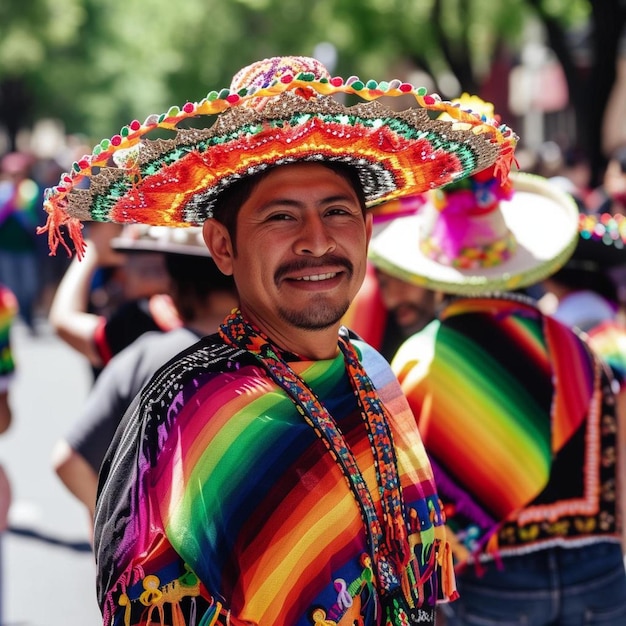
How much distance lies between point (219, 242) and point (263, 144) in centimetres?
34

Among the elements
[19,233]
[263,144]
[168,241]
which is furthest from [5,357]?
[19,233]

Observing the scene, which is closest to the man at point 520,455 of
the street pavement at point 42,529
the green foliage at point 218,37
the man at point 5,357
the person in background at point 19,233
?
the man at point 5,357

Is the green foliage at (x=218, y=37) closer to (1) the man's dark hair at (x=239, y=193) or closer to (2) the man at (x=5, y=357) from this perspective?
(2) the man at (x=5, y=357)

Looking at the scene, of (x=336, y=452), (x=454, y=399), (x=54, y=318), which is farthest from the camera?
(x=54, y=318)

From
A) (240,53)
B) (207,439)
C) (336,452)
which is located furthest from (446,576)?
(240,53)

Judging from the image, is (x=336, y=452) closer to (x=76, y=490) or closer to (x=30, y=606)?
(x=76, y=490)

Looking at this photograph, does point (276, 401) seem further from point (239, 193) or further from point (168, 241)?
point (168, 241)

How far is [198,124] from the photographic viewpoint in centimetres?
211

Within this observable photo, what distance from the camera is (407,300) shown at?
4.12 meters

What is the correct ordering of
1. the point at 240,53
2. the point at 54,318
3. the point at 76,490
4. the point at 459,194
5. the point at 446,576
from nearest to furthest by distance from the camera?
the point at 446,576, the point at 459,194, the point at 76,490, the point at 54,318, the point at 240,53

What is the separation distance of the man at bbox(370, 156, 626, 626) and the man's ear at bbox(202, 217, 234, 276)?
0.97 metres

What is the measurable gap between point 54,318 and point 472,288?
214 centimetres

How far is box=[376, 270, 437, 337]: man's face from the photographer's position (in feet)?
13.5

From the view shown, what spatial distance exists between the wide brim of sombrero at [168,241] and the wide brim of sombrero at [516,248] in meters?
0.55
